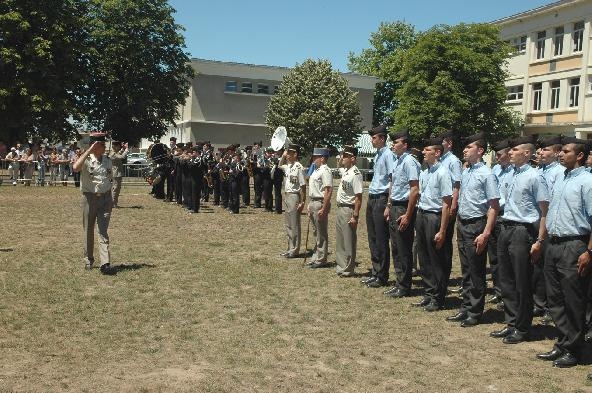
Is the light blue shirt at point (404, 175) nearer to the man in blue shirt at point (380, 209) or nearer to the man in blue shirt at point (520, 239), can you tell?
the man in blue shirt at point (380, 209)

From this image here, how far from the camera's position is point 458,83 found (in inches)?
1754

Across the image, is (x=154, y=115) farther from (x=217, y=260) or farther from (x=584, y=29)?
(x=217, y=260)

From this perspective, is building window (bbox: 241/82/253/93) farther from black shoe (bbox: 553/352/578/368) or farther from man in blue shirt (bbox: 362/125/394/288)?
black shoe (bbox: 553/352/578/368)

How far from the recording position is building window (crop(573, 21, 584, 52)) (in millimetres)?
43125

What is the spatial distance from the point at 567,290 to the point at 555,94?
4369cm

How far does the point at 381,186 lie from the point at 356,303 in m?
1.90

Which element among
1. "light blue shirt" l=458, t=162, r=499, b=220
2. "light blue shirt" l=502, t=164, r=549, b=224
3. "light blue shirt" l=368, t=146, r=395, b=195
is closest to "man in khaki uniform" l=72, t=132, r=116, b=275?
"light blue shirt" l=368, t=146, r=395, b=195

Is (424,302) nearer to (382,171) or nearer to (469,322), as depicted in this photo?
(469,322)

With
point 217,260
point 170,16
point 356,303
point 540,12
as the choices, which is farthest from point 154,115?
point 356,303

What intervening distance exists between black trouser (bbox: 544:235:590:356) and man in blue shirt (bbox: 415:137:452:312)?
1.81 meters

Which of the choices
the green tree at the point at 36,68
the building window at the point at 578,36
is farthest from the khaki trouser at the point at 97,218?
the building window at the point at 578,36

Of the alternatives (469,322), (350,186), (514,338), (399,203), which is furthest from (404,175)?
(514,338)

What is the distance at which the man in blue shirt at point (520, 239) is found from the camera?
682 cm

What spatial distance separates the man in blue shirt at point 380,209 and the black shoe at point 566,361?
12.0 ft
